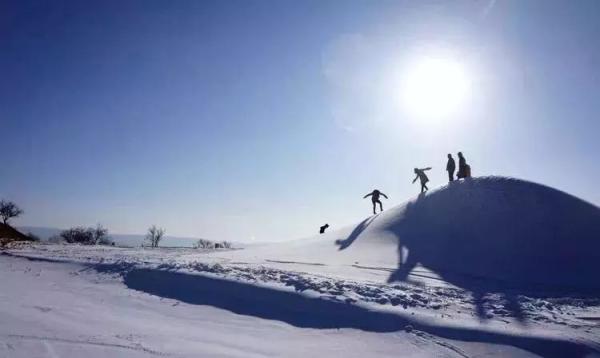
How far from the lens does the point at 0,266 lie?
43.7 feet

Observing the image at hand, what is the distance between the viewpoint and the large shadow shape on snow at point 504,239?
38.0ft

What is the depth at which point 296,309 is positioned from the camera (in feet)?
27.6

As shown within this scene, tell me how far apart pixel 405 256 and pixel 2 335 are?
Answer: 11.4m

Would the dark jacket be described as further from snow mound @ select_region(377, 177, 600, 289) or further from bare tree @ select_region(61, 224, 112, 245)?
bare tree @ select_region(61, 224, 112, 245)

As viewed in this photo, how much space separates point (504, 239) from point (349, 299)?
8.89 metres

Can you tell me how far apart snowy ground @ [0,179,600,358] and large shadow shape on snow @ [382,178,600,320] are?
7 cm

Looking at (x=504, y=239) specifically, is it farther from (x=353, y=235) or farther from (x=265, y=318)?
(x=265, y=318)

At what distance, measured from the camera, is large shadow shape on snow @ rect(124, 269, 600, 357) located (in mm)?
6452

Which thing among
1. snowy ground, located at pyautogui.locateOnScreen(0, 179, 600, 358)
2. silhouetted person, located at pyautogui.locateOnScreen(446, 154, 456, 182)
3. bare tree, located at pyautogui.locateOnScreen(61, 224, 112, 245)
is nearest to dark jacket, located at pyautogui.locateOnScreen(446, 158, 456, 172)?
silhouetted person, located at pyautogui.locateOnScreen(446, 154, 456, 182)

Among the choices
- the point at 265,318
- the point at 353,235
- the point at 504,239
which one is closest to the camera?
the point at 265,318

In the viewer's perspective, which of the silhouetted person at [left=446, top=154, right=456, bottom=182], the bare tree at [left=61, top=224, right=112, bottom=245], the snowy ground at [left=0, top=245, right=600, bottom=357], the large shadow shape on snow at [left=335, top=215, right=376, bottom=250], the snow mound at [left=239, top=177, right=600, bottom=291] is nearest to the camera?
the snowy ground at [left=0, top=245, right=600, bottom=357]

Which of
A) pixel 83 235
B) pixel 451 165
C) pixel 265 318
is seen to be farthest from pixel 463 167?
pixel 83 235

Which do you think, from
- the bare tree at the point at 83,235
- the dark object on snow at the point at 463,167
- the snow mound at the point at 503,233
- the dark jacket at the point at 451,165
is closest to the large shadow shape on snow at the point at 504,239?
the snow mound at the point at 503,233

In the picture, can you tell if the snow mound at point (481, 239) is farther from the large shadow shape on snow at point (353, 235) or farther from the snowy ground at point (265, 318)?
the snowy ground at point (265, 318)
